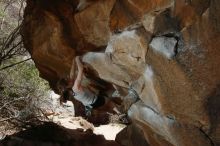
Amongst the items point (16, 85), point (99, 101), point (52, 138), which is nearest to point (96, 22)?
point (99, 101)

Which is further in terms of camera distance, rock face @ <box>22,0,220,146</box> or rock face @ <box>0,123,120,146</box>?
rock face @ <box>0,123,120,146</box>

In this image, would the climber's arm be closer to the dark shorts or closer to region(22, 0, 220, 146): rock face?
region(22, 0, 220, 146): rock face

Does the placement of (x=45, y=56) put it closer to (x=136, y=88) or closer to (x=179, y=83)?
(x=136, y=88)

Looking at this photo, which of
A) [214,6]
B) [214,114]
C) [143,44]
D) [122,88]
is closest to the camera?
[214,6]

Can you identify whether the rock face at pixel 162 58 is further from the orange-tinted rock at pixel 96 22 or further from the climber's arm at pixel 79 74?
the climber's arm at pixel 79 74

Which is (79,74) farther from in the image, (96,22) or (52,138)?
(52,138)

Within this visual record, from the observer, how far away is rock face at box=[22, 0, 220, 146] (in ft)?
15.5

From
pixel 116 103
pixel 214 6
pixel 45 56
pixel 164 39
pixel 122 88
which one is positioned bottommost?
pixel 116 103

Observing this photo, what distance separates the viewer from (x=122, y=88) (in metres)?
7.79

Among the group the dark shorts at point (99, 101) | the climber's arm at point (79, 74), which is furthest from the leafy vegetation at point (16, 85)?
the climber's arm at point (79, 74)

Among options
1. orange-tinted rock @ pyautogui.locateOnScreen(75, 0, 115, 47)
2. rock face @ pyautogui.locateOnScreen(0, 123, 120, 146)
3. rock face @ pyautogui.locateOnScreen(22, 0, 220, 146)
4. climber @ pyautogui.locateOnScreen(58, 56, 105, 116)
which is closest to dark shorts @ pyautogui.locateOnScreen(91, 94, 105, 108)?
climber @ pyautogui.locateOnScreen(58, 56, 105, 116)

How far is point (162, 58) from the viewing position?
5.02m

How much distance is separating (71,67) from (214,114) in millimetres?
4268

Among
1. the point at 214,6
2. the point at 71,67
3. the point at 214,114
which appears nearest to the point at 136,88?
the point at 214,114
